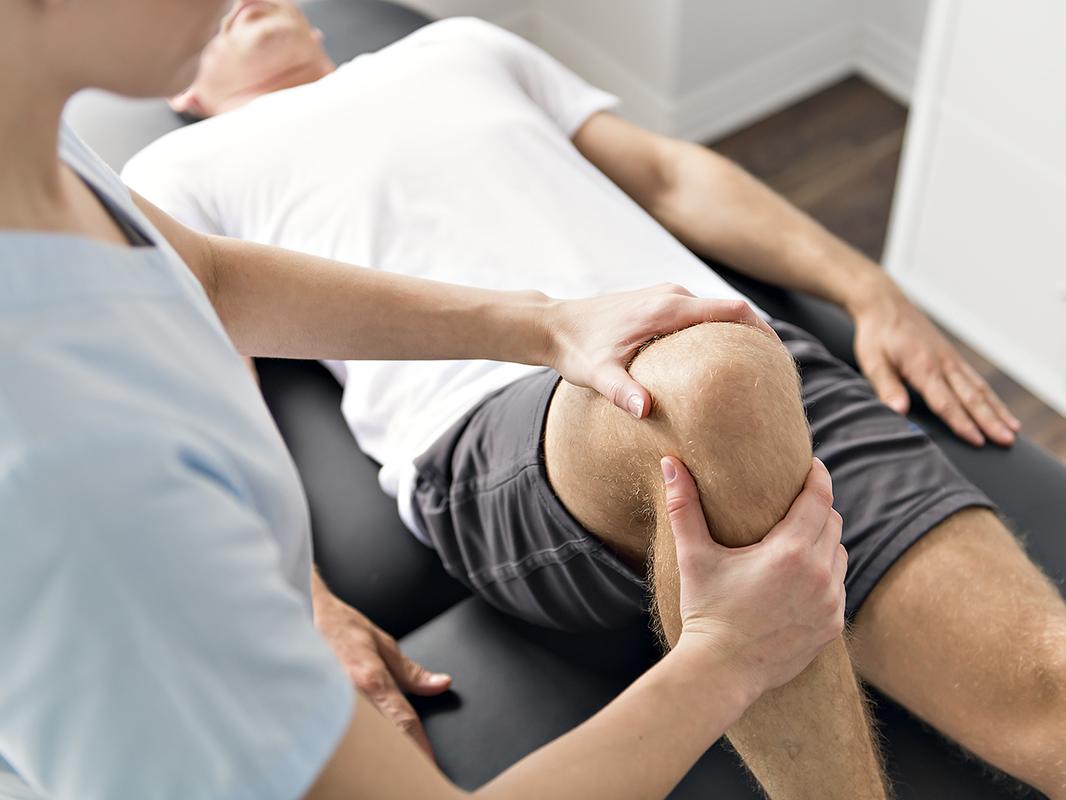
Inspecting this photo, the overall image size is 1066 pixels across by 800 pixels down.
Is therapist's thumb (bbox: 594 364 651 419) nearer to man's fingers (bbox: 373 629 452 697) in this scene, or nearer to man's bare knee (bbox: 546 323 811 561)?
man's bare knee (bbox: 546 323 811 561)

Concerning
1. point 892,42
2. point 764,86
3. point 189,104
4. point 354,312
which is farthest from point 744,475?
point 892,42

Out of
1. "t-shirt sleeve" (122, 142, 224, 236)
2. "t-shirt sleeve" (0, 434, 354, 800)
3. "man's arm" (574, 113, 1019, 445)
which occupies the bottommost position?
"man's arm" (574, 113, 1019, 445)

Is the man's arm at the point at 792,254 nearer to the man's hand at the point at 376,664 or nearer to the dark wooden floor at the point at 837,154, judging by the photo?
the man's hand at the point at 376,664

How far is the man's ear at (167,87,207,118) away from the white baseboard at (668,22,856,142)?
45.7 inches

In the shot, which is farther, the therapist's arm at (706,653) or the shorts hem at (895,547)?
the shorts hem at (895,547)

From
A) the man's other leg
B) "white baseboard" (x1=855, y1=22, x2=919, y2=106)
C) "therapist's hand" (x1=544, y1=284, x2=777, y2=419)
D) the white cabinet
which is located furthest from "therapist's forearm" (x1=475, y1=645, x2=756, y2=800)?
"white baseboard" (x1=855, y1=22, x2=919, y2=106)

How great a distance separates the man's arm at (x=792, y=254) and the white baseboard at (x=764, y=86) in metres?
0.93

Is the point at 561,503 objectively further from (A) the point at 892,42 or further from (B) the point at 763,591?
(A) the point at 892,42

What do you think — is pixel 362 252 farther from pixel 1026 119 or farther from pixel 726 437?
pixel 1026 119

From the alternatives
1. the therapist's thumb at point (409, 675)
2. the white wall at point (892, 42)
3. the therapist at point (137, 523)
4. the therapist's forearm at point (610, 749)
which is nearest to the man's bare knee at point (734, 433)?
the therapist's forearm at point (610, 749)

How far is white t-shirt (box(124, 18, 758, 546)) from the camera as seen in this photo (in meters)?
1.27

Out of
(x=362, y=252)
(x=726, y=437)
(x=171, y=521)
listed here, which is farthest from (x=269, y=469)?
(x=362, y=252)

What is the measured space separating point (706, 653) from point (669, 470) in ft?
0.50

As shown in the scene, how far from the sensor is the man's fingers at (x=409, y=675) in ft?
3.70
